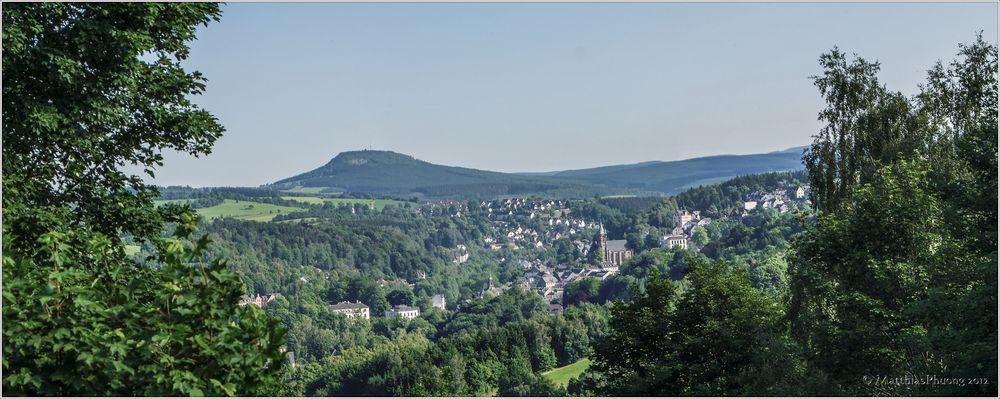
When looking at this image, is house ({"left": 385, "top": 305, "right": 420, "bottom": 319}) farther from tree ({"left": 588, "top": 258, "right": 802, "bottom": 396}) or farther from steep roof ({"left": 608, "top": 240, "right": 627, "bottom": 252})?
tree ({"left": 588, "top": 258, "right": 802, "bottom": 396})

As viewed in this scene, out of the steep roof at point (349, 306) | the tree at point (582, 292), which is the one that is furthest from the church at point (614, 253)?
the steep roof at point (349, 306)

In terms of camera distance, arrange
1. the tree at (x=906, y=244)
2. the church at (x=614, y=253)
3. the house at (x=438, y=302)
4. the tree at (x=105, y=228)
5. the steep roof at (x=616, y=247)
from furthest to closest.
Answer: the steep roof at (x=616, y=247) < the church at (x=614, y=253) < the house at (x=438, y=302) < the tree at (x=906, y=244) < the tree at (x=105, y=228)

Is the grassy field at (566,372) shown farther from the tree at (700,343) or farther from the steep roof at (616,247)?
the steep roof at (616,247)

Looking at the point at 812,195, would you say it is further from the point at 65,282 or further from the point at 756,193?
the point at 756,193

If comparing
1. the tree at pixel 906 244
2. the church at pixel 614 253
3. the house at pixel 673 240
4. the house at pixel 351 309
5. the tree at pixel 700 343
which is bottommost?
the house at pixel 351 309

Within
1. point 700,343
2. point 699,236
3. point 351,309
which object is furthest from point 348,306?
point 700,343

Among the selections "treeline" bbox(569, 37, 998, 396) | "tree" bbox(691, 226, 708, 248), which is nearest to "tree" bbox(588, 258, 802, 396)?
"treeline" bbox(569, 37, 998, 396)

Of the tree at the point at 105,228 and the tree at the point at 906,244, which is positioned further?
the tree at the point at 906,244

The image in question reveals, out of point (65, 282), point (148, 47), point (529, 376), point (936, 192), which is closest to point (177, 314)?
point (65, 282)
